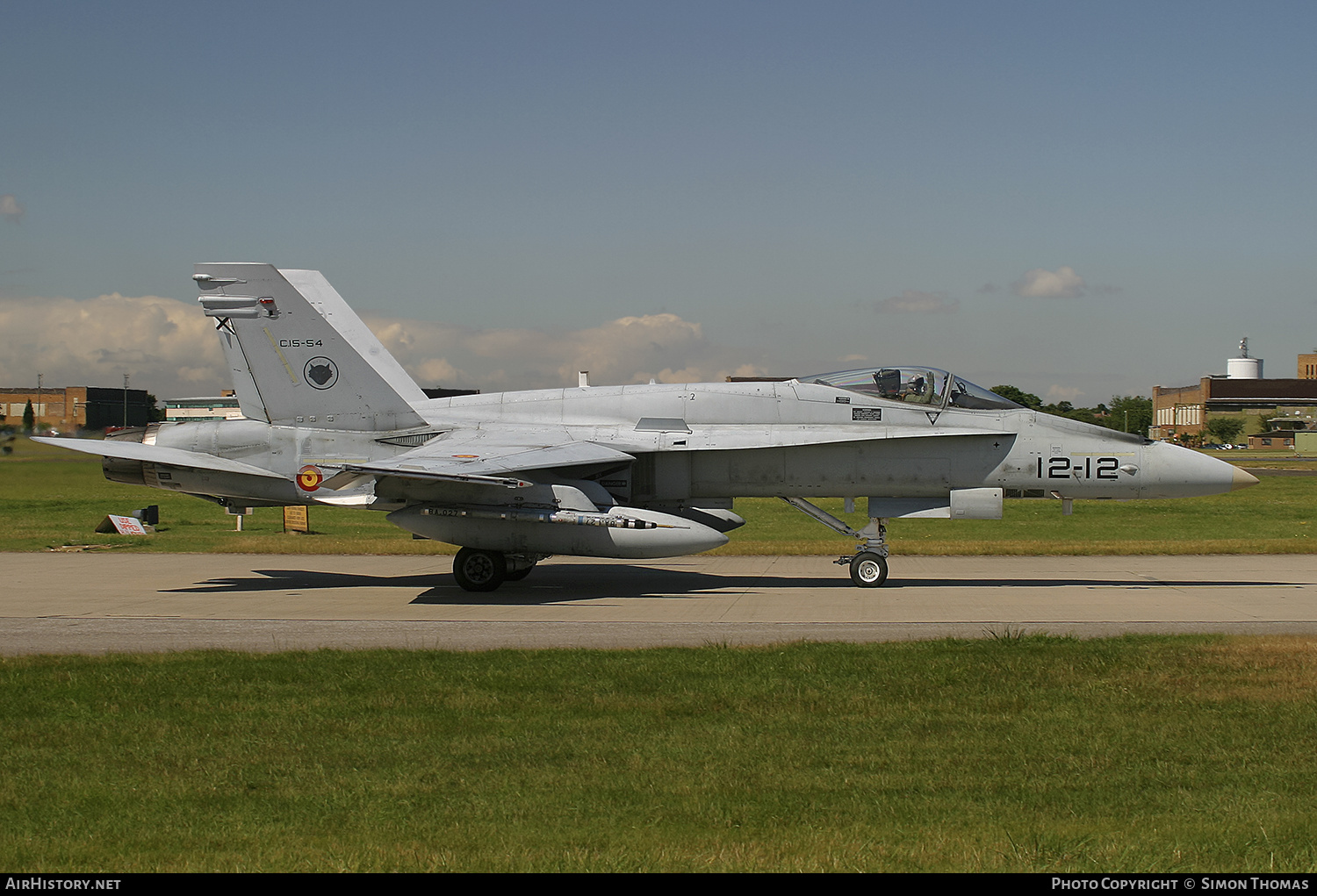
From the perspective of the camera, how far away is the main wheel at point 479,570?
54.0 feet

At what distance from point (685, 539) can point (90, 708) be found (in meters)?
8.38

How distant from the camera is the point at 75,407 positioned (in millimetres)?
15398

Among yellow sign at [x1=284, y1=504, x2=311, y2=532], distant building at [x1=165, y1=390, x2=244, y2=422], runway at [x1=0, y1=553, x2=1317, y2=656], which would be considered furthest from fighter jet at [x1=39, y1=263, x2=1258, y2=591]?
yellow sign at [x1=284, y1=504, x2=311, y2=532]

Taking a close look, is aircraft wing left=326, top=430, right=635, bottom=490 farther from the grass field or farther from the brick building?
the brick building

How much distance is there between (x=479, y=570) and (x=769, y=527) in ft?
45.7

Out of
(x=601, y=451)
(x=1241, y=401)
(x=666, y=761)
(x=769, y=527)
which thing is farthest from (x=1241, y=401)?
(x=666, y=761)

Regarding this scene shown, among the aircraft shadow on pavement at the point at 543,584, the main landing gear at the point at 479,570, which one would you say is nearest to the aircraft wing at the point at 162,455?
the aircraft shadow on pavement at the point at 543,584

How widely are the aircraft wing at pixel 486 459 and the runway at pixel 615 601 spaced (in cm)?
179

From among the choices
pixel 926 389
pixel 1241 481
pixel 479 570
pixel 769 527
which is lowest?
pixel 769 527

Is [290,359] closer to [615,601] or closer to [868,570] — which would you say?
[615,601]

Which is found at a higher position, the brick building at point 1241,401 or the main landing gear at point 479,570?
the brick building at point 1241,401

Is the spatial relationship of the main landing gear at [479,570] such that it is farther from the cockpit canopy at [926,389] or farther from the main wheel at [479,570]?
the cockpit canopy at [926,389]

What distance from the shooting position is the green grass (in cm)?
509

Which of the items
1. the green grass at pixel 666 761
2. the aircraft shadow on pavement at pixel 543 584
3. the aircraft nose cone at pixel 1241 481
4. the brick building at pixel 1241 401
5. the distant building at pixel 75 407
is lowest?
the aircraft shadow on pavement at pixel 543 584
